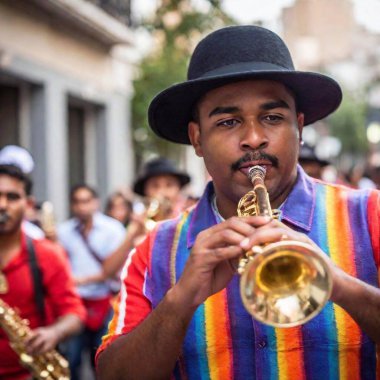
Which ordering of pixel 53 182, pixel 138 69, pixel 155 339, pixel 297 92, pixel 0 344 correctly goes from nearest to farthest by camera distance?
1. pixel 155 339
2. pixel 297 92
3. pixel 0 344
4. pixel 53 182
5. pixel 138 69

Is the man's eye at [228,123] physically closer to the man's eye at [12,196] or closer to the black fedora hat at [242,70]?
the black fedora hat at [242,70]

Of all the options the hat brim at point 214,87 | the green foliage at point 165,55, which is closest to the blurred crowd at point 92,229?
the hat brim at point 214,87

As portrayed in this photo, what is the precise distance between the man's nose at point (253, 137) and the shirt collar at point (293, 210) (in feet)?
0.99

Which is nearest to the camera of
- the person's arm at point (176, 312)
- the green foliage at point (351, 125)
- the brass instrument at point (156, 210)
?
the person's arm at point (176, 312)

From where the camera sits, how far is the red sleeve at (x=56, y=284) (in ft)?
15.6

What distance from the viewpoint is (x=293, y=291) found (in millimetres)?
2090

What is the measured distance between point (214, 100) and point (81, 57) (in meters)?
11.6

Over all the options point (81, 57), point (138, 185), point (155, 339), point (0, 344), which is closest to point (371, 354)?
point (155, 339)

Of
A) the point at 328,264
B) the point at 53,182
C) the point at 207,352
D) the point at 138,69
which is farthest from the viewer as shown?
the point at 138,69

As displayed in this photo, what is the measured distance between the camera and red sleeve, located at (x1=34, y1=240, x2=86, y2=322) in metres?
4.76

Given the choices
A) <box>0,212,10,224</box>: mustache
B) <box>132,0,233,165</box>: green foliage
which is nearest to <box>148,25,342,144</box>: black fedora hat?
<box>0,212,10,224</box>: mustache

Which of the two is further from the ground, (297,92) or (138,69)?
(138,69)

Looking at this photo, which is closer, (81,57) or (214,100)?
(214,100)

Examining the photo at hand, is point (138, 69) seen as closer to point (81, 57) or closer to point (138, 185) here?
point (81, 57)
